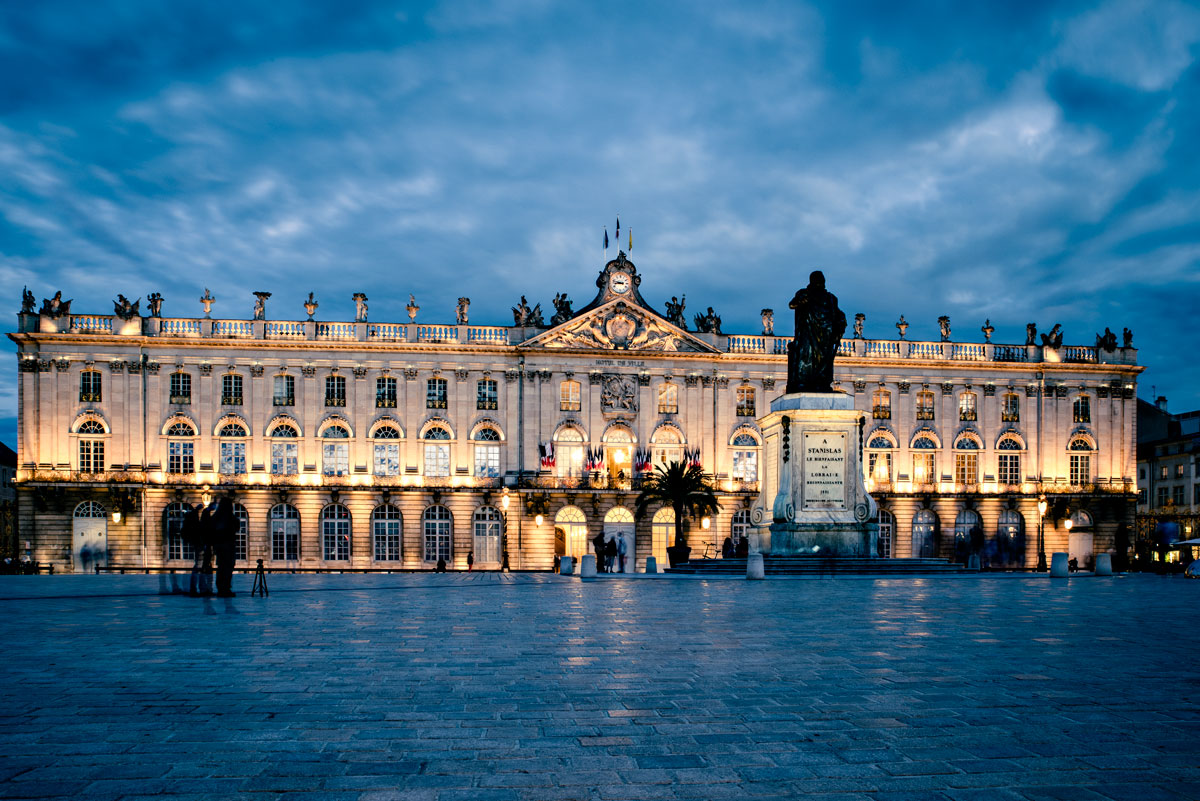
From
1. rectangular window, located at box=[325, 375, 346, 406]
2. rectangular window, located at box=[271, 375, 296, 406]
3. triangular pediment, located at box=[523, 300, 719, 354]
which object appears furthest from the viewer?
triangular pediment, located at box=[523, 300, 719, 354]

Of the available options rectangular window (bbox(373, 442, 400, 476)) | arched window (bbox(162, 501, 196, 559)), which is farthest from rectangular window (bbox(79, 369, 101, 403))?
rectangular window (bbox(373, 442, 400, 476))

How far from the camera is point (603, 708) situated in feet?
23.7

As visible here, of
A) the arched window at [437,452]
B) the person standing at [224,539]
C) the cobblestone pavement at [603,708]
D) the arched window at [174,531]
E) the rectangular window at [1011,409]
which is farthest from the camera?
the rectangular window at [1011,409]

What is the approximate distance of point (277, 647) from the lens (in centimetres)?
1078

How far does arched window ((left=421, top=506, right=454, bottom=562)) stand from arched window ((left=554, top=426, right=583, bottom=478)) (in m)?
6.77

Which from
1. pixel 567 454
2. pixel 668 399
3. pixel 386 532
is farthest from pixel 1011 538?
pixel 386 532

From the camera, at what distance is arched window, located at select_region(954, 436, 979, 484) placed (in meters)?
58.2

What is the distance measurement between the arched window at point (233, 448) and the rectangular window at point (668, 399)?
2308 cm

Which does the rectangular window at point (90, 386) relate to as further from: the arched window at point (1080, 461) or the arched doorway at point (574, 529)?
the arched window at point (1080, 461)

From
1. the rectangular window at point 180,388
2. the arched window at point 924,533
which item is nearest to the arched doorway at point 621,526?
the arched window at point 924,533

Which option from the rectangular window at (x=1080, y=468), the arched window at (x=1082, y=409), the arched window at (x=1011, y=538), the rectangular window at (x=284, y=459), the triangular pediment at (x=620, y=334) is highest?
the triangular pediment at (x=620, y=334)

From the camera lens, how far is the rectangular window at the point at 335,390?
53812 mm

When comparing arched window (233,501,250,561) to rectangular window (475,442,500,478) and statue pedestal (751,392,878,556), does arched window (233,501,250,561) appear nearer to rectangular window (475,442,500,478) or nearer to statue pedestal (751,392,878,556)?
rectangular window (475,442,500,478)

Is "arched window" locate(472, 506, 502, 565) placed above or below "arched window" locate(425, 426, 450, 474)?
below
